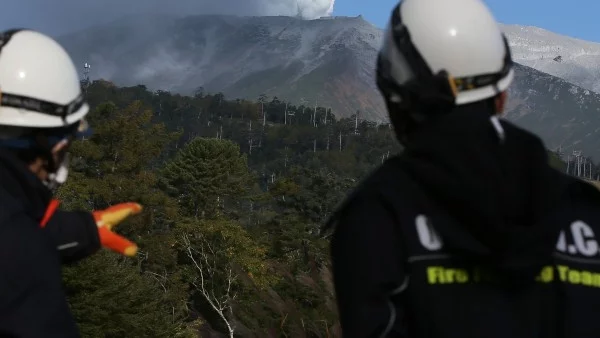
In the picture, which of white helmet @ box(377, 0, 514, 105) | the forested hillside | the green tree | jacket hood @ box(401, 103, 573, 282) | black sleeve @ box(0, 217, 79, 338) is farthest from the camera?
the green tree

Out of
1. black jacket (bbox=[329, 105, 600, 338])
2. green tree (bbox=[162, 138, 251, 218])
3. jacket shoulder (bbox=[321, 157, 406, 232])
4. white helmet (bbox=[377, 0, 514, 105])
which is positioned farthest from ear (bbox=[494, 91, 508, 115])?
green tree (bbox=[162, 138, 251, 218])

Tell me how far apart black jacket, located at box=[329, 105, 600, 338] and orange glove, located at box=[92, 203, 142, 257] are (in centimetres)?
95

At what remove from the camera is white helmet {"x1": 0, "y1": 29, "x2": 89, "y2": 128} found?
8.05 ft

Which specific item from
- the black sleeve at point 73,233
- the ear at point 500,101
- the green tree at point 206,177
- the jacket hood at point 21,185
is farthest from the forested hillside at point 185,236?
the ear at point 500,101

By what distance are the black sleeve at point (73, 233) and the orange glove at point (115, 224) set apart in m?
0.02

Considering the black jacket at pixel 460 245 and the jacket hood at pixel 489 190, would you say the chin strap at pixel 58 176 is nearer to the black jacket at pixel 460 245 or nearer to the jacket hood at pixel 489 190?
the black jacket at pixel 460 245

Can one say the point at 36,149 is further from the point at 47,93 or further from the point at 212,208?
the point at 212,208

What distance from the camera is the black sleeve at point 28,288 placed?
2021 mm

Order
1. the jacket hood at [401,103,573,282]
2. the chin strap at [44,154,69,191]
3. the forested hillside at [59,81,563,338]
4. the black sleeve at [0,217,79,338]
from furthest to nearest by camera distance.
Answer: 1. the forested hillside at [59,81,563,338]
2. the chin strap at [44,154,69,191]
3. the black sleeve at [0,217,79,338]
4. the jacket hood at [401,103,573,282]

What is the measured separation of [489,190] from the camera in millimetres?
1626

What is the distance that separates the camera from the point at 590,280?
1.77m

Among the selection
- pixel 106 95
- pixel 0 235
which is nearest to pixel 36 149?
pixel 0 235

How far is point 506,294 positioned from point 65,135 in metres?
1.41

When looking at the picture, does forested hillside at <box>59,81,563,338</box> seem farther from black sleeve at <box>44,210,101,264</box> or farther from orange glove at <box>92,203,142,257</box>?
black sleeve at <box>44,210,101,264</box>
